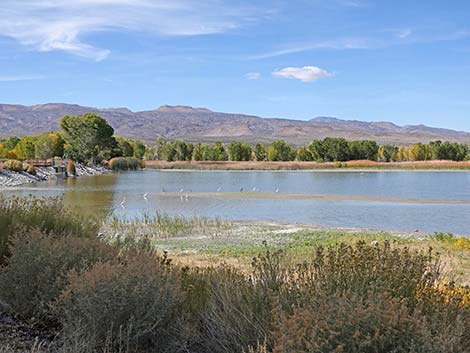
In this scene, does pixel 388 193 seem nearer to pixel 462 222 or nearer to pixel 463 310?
pixel 462 222

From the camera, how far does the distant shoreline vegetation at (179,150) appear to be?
297 ft

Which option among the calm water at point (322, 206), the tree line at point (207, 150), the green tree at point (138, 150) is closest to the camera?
the calm water at point (322, 206)

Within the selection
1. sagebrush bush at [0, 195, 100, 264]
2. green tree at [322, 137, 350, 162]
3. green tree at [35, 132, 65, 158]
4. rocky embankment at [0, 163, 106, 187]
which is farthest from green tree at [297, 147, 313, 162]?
sagebrush bush at [0, 195, 100, 264]

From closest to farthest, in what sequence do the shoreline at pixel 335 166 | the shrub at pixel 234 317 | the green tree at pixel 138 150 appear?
the shrub at pixel 234 317
the shoreline at pixel 335 166
the green tree at pixel 138 150

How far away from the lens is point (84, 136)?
90.9 meters

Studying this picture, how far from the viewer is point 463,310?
4.38 meters

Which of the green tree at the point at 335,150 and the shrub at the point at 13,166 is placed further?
the green tree at the point at 335,150

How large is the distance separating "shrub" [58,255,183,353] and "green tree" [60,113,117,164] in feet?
285

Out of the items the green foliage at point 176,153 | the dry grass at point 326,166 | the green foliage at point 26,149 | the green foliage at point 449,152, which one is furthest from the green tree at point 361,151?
the green foliage at point 26,149

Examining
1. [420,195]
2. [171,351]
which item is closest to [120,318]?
[171,351]

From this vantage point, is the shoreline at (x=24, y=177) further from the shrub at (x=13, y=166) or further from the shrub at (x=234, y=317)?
the shrub at (x=234, y=317)

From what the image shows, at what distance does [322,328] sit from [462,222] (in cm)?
2417

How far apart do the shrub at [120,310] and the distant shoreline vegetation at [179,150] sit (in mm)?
85311

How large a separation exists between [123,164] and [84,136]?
7.17m
